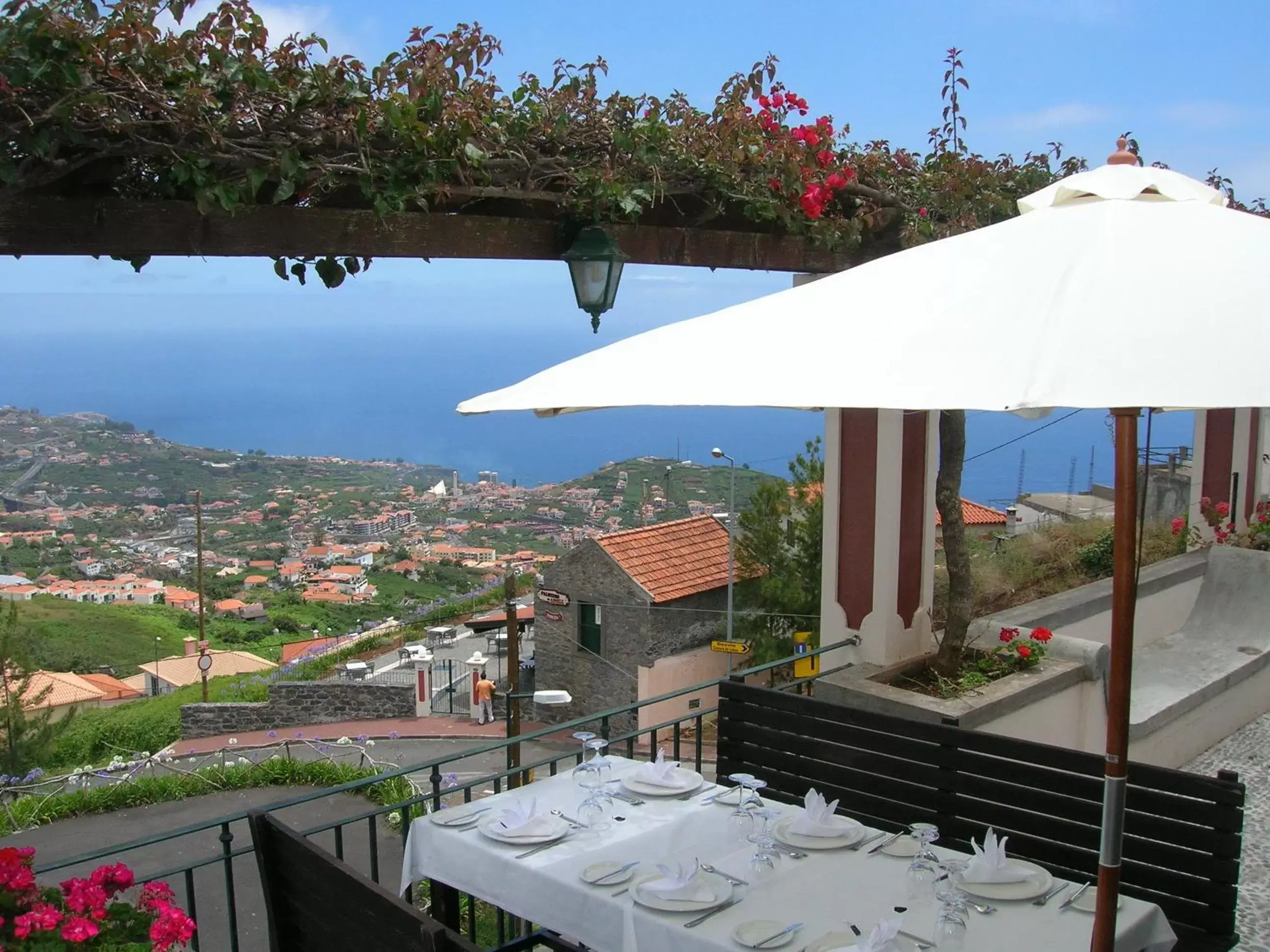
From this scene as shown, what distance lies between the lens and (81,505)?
31.8 metres

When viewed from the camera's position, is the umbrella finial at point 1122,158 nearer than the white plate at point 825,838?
Yes

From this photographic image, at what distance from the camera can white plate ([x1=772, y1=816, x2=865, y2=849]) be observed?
239cm

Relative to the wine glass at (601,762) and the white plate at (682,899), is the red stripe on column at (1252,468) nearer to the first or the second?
the wine glass at (601,762)

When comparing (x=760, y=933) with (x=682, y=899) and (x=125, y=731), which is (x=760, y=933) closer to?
(x=682, y=899)

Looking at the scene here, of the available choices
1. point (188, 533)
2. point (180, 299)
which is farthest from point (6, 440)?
point (180, 299)

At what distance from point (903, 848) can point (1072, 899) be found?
0.38m

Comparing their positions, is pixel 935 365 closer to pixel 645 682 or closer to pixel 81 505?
pixel 645 682

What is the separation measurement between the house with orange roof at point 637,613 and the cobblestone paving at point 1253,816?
58.3ft

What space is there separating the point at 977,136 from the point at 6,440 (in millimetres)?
32028

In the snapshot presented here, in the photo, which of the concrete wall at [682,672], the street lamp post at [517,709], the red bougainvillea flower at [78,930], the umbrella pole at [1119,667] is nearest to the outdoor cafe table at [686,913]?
the umbrella pole at [1119,667]

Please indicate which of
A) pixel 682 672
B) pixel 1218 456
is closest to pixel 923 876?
pixel 1218 456

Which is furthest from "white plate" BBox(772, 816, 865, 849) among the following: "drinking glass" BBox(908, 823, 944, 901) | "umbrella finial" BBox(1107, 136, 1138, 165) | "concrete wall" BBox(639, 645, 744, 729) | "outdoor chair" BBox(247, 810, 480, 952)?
→ "concrete wall" BBox(639, 645, 744, 729)

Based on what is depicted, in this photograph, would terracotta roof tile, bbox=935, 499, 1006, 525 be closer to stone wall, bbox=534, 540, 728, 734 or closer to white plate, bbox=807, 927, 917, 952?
stone wall, bbox=534, 540, 728, 734

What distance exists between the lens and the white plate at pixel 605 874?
7.22 feet
